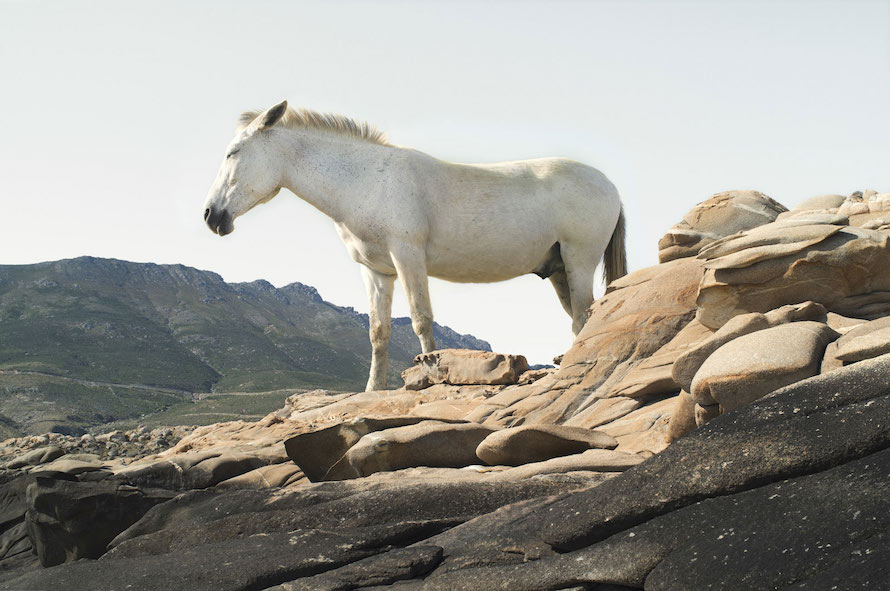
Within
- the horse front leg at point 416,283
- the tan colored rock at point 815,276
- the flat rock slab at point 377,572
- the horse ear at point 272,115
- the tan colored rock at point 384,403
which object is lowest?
the flat rock slab at point 377,572

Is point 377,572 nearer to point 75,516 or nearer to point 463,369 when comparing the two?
point 75,516

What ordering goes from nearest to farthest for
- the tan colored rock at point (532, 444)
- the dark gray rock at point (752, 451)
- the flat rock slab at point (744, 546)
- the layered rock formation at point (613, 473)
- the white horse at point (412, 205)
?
the flat rock slab at point (744, 546)
the layered rock formation at point (613, 473)
the dark gray rock at point (752, 451)
the tan colored rock at point (532, 444)
the white horse at point (412, 205)

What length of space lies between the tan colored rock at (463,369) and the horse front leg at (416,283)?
555mm

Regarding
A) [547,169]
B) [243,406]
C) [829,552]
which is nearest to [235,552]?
[829,552]

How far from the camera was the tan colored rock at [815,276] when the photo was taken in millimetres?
8648

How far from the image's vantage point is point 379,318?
1473 centimetres

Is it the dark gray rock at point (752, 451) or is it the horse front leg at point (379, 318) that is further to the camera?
the horse front leg at point (379, 318)

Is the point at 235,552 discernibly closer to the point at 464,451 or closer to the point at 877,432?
the point at 464,451

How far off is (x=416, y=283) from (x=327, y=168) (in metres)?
2.50

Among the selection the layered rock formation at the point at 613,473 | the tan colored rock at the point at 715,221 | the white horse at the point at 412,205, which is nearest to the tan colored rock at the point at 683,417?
the layered rock formation at the point at 613,473

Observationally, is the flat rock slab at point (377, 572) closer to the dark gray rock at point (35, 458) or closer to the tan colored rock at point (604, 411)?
the tan colored rock at point (604, 411)

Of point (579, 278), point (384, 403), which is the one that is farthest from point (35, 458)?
point (579, 278)

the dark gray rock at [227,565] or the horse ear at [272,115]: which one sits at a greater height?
the horse ear at [272,115]

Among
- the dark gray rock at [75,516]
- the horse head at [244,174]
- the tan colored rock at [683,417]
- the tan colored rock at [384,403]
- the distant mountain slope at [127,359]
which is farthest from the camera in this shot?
the distant mountain slope at [127,359]
